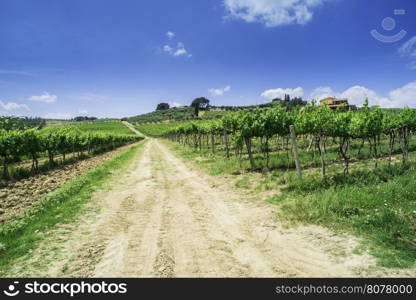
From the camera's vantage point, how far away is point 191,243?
512cm

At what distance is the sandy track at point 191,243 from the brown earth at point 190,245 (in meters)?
0.02

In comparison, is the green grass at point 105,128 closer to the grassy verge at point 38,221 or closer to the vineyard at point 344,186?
the vineyard at point 344,186

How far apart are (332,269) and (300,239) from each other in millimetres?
1197

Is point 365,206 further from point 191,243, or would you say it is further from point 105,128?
point 105,128

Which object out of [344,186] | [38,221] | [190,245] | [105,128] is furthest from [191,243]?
[105,128]

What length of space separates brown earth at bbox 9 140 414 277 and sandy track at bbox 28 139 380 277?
0.02 metres

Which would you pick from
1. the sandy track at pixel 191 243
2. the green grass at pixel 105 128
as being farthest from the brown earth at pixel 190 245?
the green grass at pixel 105 128

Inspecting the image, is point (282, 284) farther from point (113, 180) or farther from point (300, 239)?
point (113, 180)

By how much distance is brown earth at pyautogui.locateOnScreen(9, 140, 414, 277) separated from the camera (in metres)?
4.04

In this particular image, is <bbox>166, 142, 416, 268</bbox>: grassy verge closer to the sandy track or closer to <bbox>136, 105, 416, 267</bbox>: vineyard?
<bbox>136, 105, 416, 267</bbox>: vineyard

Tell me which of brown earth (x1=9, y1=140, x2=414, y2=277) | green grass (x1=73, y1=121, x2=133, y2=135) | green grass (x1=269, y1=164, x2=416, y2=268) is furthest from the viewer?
green grass (x1=73, y1=121, x2=133, y2=135)

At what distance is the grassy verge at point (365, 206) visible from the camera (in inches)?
177

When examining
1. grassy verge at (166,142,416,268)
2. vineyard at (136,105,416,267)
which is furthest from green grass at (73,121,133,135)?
grassy verge at (166,142,416,268)

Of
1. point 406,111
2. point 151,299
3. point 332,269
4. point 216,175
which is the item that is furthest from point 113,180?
point 406,111
